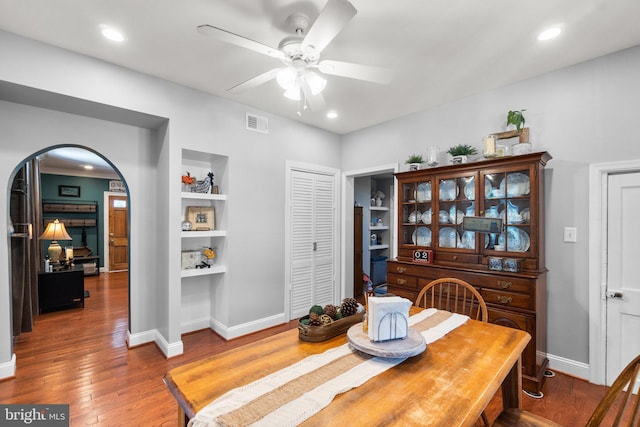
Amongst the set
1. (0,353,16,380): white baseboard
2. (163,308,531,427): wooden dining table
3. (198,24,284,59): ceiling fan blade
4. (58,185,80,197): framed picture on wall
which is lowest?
(0,353,16,380): white baseboard

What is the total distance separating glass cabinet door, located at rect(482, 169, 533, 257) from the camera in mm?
2578

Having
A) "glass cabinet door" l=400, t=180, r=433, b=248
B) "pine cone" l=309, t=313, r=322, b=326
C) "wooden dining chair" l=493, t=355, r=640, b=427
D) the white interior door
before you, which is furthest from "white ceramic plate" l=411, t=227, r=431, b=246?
"pine cone" l=309, t=313, r=322, b=326

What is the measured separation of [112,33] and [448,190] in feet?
10.5

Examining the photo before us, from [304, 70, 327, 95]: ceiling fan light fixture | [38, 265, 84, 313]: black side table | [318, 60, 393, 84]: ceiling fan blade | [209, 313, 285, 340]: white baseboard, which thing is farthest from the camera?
[38, 265, 84, 313]: black side table

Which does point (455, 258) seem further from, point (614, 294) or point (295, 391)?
point (295, 391)

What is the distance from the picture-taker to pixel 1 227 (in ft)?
7.85

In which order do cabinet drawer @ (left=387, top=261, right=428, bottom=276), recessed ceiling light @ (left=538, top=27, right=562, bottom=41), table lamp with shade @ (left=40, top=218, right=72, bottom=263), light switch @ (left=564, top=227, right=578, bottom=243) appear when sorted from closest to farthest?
recessed ceiling light @ (left=538, top=27, right=562, bottom=41) → light switch @ (left=564, top=227, right=578, bottom=243) → cabinet drawer @ (left=387, top=261, right=428, bottom=276) → table lamp with shade @ (left=40, top=218, right=72, bottom=263)

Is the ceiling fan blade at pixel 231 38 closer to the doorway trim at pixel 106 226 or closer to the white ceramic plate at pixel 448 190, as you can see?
the white ceramic plate at pixel 448 190

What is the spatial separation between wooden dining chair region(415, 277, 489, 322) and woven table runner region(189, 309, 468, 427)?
3.20ft

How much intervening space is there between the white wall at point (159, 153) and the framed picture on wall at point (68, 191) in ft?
18.3

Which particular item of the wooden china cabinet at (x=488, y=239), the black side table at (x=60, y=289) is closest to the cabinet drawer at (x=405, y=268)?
the wooden china cabinet at (x=488, y=239)

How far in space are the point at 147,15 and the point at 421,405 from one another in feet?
8.75

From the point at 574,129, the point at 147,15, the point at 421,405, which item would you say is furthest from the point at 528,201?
the point at 147,15

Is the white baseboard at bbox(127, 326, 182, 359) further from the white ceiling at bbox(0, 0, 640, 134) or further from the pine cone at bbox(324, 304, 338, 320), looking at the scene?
the white ceiling at bbox(0, 0, 640, 134)
